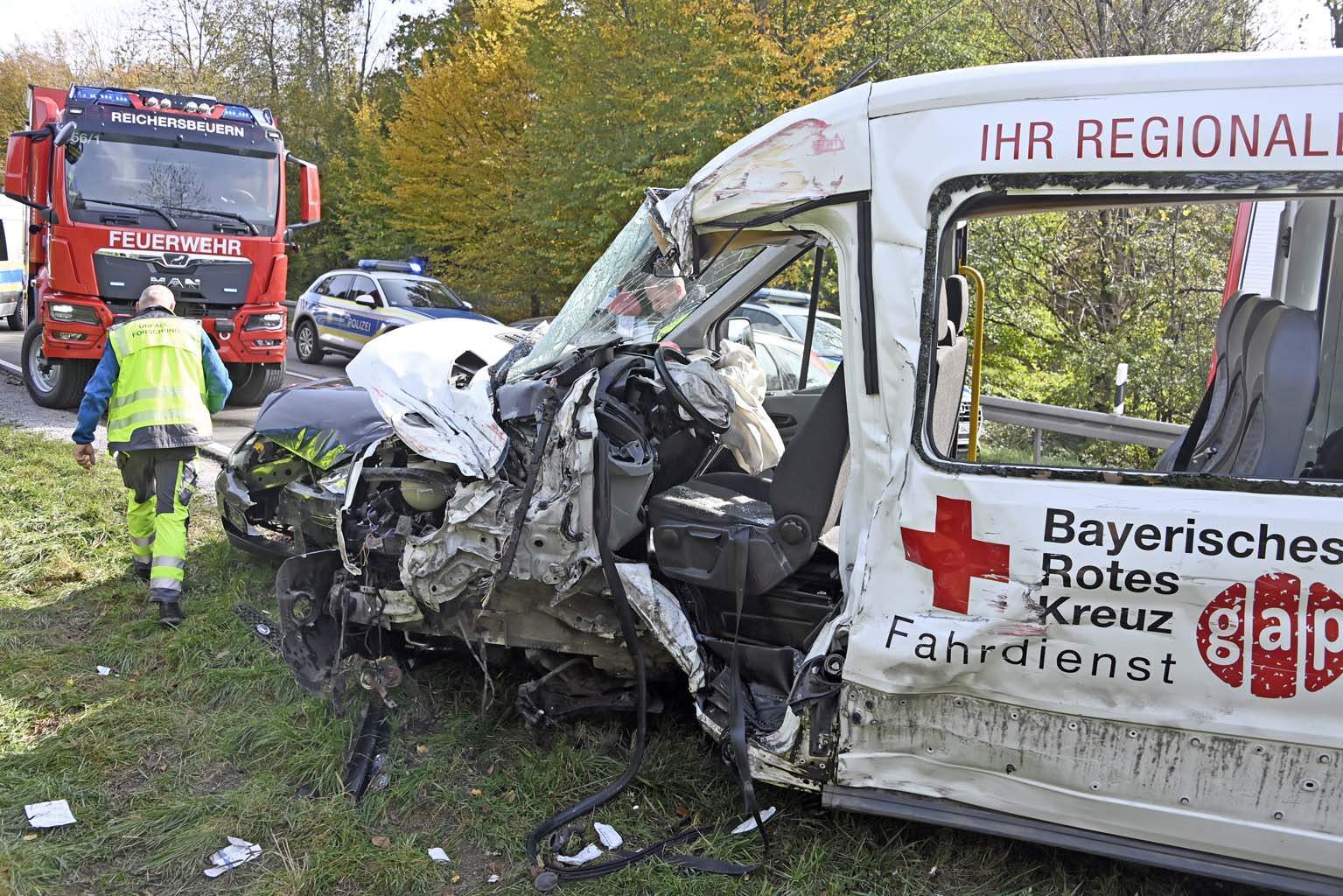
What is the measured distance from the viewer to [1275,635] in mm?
2381

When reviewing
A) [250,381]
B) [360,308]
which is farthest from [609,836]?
[360,308]

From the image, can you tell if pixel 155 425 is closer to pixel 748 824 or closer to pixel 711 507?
pixel 711 507

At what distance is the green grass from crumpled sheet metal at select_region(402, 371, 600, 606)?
0.71 metres

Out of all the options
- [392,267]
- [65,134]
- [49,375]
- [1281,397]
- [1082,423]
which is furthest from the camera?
[392,267]

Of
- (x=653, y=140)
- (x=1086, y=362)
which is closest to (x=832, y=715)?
(x=1086, y=362)

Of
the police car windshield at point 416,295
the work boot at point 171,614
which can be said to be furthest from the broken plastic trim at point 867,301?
the police car windshield at point 416,295

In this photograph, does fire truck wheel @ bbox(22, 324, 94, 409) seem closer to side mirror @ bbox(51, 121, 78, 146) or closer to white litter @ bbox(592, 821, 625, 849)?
side mirror @ bbox(51, 121, 78, 146)

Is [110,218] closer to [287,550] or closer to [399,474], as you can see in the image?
[287,550]

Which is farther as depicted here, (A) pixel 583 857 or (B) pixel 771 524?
(B) pixel 771 524

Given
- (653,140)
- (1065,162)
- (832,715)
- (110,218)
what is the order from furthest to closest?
(653,140)
(110,218)
(832,715)
(1065,162)

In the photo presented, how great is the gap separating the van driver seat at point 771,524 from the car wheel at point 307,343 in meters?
14.5

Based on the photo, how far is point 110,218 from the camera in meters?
9.48

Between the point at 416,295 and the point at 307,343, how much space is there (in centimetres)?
240

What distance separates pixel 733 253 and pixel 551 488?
3.85ft
